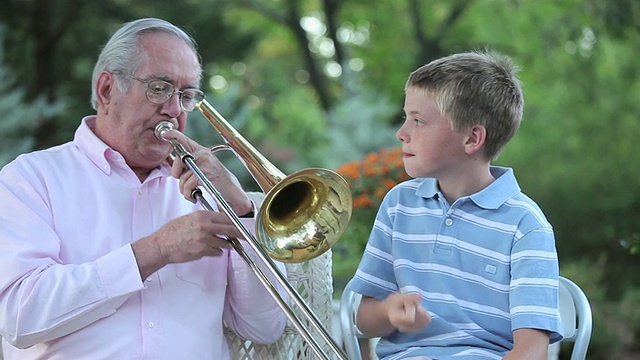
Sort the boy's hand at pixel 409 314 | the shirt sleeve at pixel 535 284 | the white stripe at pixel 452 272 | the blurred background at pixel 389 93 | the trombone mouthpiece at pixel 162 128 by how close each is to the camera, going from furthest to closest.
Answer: the blurred background at pixel 389 93
the trombone mouthpiece at pixel 162 128
the white stripe at pixel 452 272
the shirt sleeve at pixel 535 284
the boy's hand at pixel 409 314

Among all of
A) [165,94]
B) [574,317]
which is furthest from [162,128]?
[574,317]

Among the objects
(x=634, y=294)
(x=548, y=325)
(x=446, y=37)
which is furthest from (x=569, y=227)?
(x=548, y=325)

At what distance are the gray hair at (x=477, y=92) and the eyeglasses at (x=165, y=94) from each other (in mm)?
684

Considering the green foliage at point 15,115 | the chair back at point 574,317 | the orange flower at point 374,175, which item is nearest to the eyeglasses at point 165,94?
the chair back at point 574,317

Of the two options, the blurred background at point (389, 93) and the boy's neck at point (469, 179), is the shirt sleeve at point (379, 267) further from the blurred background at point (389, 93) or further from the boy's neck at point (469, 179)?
the blurred background at point (389, 93)

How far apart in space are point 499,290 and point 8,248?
1271 mm

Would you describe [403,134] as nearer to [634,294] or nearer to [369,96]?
[634,294]

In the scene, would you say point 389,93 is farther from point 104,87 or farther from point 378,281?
point 378,281

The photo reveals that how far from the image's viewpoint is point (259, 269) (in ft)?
8.04

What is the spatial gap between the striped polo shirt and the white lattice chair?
0.36 m

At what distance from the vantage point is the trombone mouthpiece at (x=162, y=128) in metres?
2.69

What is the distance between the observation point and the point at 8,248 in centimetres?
246

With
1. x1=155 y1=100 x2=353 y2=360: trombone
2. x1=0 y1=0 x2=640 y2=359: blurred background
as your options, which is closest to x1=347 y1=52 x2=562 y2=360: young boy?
x1=155 y1=100 x2=353 y2=360: trombone

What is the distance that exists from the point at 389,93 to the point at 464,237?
1155 centimetres
